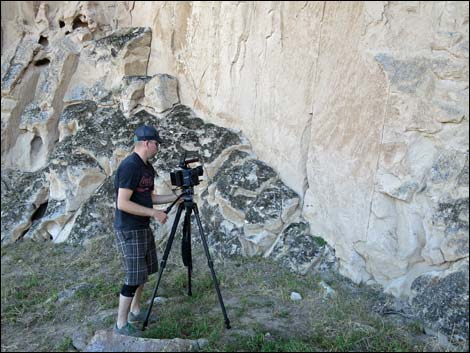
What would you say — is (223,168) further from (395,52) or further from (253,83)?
(395,52)

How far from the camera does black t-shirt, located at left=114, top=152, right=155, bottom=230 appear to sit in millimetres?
3418

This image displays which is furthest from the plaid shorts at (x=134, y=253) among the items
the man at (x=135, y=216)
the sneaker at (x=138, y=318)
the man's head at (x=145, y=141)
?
the man's head at (x=145, y=141)

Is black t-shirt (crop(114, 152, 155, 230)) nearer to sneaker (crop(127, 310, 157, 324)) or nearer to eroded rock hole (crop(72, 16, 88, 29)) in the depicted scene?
sneaker (crop(127, 310, 157, 324))

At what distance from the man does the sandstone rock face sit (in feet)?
5.57

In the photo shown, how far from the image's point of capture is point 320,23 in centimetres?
479

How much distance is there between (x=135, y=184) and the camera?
11.3 feet

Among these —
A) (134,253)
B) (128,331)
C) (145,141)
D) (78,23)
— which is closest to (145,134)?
(145,141)

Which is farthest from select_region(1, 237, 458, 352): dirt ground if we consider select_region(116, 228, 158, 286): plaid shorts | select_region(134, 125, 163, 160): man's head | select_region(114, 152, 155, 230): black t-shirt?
select_region(134, 125, 163, 160): man's head

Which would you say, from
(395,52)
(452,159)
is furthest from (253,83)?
(452,159)

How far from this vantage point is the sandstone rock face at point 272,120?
12.9 ft

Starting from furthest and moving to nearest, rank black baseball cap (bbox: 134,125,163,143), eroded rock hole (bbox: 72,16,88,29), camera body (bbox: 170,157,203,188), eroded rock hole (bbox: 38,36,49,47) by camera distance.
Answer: eroded rock hole (bbox: 38,36,49,47) → eroded rock hole (bbox: 72,16,88,29) → camera body (bbox: 170,157,203,188) → black baseball cap (bbox: 134,125,163,143)

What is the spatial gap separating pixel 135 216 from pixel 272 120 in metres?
2.34

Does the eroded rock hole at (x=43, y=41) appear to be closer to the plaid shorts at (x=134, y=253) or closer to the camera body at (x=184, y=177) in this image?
the camera body at (x=184, y=177)

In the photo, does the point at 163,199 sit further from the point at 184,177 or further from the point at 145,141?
the point at 145,141
